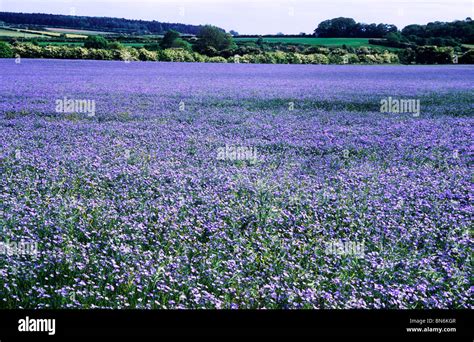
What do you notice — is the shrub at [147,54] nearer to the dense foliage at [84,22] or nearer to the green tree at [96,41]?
the green tree at [96,41]

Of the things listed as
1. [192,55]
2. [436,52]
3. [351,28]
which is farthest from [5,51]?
[351,28]

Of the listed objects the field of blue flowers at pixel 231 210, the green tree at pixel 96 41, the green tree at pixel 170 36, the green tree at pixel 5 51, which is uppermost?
the green tree at pixel 5 51

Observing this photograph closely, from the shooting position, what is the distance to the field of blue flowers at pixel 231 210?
4211 mm

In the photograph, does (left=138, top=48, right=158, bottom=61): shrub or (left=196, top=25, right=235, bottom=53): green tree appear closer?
(left=196, top=25, right=235, bottom=53): green tree

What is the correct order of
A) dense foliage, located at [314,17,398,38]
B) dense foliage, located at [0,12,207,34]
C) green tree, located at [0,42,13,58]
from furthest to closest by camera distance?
green tree, located at [0,42,13,58] → dense foliage, located at [314,17,398,38] → dense foliage, located at [0,12,207,34]

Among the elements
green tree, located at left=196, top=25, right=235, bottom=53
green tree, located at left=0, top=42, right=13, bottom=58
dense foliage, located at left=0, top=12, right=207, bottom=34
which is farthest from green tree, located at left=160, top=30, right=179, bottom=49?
green tree, located at left=0, top=42, right=13, bottom=58

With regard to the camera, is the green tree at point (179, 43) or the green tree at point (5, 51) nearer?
the green tree at point (179, 43)

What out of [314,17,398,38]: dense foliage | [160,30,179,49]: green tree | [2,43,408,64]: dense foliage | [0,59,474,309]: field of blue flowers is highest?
[2,43,408,64]: dense foliage

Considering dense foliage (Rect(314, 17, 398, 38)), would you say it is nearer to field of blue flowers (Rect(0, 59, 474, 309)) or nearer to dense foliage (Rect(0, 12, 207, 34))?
dense foliage (Rect(0, 12, 207, 34))

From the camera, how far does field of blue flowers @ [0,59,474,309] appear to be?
421cm

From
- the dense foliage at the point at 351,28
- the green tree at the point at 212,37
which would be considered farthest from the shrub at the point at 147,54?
the dense foliage at the point at 351,28

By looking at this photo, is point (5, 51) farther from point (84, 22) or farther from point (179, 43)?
point (84, 22)

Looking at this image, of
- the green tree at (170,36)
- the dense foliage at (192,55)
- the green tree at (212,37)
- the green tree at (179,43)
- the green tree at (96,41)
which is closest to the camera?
the green tree at (212,37)
